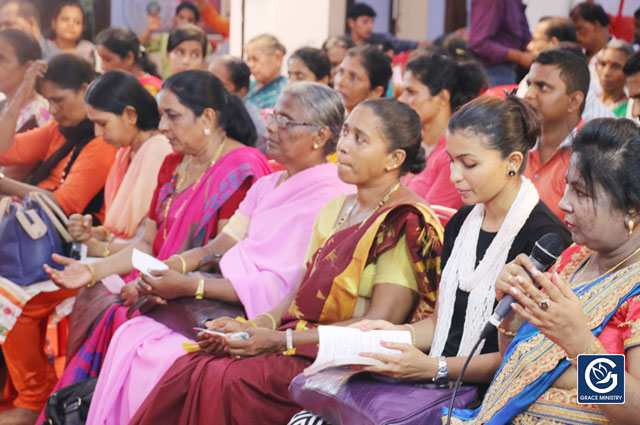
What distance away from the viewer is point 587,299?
203 centimetres

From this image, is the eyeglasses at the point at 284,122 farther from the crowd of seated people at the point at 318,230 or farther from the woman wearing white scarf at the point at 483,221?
the woman wearing white scarf at the point at 483,221

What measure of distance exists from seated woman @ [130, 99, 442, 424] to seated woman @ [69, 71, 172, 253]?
1.60m

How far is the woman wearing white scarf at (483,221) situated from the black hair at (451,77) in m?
1.63

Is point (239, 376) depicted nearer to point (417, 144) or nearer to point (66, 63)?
point (417, 144)

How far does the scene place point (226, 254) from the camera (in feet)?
11.9

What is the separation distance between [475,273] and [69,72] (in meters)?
3.39

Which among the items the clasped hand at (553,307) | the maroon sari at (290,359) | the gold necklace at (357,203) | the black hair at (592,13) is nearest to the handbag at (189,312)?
the maroon sari at (290,359)

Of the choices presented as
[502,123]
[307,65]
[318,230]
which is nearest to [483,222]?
[502,123]

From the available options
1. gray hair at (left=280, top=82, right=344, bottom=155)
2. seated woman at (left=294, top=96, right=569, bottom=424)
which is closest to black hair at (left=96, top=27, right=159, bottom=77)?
gray hair at (left=280, top=82, right=344, bottom=155)

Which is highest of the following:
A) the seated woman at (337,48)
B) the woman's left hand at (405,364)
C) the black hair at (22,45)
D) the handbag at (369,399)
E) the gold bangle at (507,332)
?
the black hair at (22,45)

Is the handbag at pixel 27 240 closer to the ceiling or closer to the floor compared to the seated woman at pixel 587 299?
closer to the floor

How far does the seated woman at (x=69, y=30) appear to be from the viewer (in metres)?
7.52

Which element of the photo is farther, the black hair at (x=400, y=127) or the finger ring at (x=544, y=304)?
the black hair at (x=400, y=127)

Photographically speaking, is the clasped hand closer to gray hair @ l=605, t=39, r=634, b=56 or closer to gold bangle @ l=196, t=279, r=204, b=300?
gold bangle @ l=196, t=279, r=204, b=300
